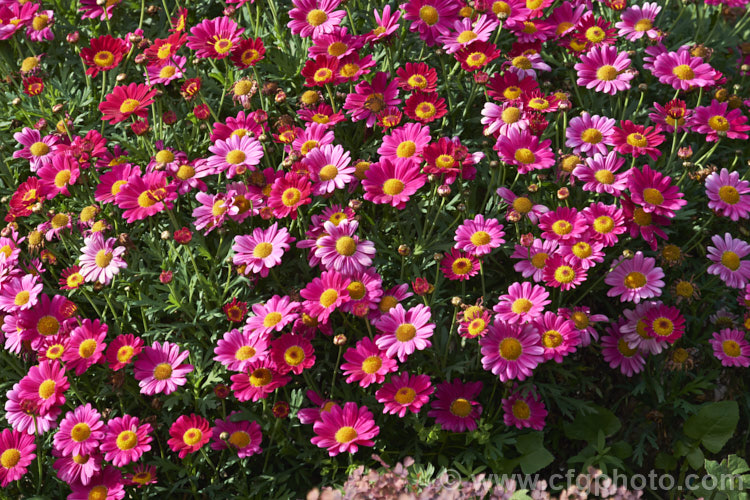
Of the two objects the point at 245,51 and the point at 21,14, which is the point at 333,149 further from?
the point at 21,14

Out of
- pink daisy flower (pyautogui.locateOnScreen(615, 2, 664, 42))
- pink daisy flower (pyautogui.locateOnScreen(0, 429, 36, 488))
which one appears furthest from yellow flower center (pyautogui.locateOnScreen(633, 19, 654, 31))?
pink daisy flower (pyautogui.locateOnScreen(0, 429, 36, 488))

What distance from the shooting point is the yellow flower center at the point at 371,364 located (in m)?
2.60

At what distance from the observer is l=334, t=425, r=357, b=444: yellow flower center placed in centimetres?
254

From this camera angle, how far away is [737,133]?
3150 millimetres

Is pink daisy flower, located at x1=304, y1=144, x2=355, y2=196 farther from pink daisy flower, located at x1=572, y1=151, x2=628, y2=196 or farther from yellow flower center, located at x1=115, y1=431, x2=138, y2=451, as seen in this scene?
yellow flower center, located at x1=115, y1=431, x2=138, y2=451

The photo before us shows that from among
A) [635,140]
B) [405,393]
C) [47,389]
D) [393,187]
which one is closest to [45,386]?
[47,389]

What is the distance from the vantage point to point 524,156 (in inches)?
115

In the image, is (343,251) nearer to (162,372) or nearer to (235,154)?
(235,154)

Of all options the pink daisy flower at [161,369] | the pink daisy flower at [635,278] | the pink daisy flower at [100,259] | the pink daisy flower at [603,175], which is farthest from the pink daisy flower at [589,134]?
the pink daisy flower at [100,259]

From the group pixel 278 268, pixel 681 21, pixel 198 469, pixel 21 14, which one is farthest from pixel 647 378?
pixel 21 14

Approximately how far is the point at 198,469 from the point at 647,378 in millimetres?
1805

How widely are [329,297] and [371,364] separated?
0.27 meters

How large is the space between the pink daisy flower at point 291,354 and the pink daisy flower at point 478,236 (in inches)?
26.4

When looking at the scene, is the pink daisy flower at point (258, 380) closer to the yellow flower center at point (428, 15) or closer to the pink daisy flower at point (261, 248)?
the pink daisy flower at point (261, 248)
